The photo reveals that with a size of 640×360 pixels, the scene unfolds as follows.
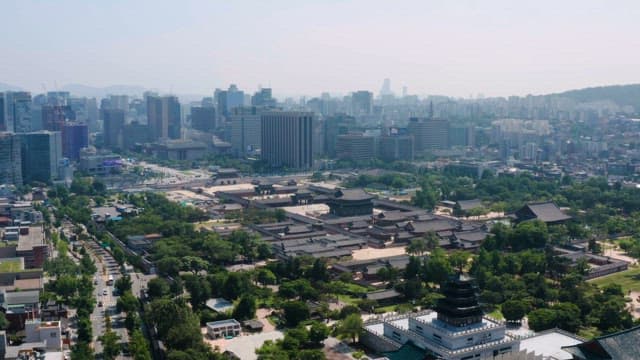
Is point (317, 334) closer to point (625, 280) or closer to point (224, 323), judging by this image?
point (224, 323)

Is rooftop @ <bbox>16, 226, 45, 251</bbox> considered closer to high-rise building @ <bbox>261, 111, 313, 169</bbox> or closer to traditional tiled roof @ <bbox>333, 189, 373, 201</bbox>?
traditional tiled roof @ <bbox>333, 189, 373, 201</bbox>

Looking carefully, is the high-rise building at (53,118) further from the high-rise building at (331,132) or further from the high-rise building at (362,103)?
the high-rise building at (362,103)

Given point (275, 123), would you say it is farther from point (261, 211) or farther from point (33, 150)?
point (261, 211)

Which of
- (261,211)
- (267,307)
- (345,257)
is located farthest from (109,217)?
(267,307)

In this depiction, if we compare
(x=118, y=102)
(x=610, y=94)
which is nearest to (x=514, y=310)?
(x=118, y=102)

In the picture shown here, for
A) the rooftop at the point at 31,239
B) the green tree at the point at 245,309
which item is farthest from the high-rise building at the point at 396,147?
the green tree at the point at 245,309

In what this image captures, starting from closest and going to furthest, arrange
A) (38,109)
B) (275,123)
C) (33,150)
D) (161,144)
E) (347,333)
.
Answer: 1. (347,333)
2. (33,150)
3. (275,123)
4. (161,144)
5. (38,109)
